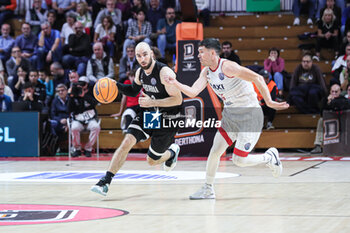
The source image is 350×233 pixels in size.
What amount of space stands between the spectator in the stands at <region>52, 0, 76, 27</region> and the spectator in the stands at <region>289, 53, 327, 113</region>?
24.1ft

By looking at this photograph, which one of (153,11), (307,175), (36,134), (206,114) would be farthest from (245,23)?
(307,175)

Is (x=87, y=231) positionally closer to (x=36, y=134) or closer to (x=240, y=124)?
(x=240, y=124)

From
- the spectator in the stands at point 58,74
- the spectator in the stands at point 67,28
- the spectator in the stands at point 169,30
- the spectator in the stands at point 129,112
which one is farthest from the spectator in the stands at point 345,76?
the spectator in the stands at point 67,28

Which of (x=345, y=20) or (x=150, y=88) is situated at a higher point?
(x=345, y=20)

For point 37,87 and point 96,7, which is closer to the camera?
point 37,87

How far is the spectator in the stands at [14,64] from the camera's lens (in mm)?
16422

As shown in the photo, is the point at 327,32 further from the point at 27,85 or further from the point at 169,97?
the point at 169,97

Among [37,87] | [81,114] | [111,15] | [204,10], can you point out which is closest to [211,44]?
[81,114]

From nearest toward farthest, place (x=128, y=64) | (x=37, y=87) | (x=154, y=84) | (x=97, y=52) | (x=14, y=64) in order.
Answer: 1. (x=154, y=84)
2. (x=37, y=87)
3. (x=128, y=64)
4. (x=97, y=52)
5. (x=14, y=64)

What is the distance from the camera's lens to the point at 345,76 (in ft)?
47.6

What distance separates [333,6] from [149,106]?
997 cm

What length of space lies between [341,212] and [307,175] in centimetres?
380

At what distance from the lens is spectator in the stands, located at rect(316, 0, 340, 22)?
16.3m

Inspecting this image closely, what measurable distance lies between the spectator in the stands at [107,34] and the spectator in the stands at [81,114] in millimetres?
3106
